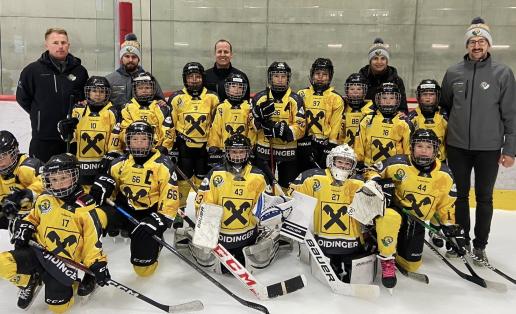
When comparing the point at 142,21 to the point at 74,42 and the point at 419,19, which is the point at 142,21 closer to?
the point at 74,42

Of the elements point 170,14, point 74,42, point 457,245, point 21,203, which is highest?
point 170,14

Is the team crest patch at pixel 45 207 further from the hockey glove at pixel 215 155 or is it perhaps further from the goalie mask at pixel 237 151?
→ the hockey glove at pixel 215 155

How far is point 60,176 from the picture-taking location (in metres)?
2.29

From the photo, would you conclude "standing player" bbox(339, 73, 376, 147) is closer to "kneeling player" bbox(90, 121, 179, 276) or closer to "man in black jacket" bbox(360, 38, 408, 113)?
"man in black jacket" bbox(360, 38, 408, 113)

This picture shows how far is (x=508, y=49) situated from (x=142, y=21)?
13.8ft

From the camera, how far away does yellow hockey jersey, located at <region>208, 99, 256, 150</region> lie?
330 centimetres

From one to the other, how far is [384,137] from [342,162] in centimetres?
61

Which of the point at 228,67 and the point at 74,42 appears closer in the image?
the point at 228,67

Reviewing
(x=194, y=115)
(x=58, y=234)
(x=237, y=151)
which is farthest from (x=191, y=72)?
(x=58, y=234)

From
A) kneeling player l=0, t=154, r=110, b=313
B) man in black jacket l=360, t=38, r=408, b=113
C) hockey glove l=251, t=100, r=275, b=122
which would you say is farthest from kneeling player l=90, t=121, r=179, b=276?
man in black jacket l=360, t=38, r=408, b=113

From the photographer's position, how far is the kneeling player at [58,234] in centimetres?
227

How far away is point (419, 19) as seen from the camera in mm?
5914

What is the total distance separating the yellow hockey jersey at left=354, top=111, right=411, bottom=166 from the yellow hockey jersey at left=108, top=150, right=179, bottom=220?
1.24 m

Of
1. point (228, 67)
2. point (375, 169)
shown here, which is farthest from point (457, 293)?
point (228, 67)
